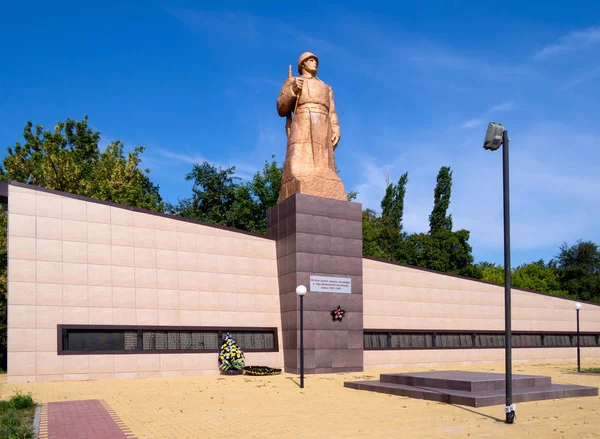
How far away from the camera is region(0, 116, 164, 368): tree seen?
1503 inches

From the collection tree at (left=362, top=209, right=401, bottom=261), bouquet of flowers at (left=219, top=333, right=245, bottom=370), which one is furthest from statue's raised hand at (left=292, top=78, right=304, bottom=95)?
tree at (left=362, top=209, right=401, bottom=261)

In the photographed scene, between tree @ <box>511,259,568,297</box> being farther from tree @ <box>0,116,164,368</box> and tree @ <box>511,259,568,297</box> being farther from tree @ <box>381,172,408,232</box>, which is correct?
tree @ <box>0,116,164,368</box>

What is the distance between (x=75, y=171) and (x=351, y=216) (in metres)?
21.7

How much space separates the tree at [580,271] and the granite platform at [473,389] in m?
41.0

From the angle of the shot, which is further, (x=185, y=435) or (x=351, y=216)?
(x=351, y=216)

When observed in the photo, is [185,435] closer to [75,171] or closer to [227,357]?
[227,357]

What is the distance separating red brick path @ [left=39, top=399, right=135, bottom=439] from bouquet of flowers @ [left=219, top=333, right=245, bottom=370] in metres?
7.80

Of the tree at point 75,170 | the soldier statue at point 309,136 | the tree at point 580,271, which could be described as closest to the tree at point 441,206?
the tree at point 580,271

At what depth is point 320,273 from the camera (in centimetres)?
2370

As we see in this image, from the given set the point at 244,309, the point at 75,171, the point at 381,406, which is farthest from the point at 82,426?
the point at 75,171

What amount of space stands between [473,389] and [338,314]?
948 centimetres

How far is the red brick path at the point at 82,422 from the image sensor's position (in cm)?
1054

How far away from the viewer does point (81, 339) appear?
20328mm

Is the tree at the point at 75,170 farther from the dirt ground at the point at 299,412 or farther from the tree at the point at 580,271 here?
Result: the tree at the point at 580,271
